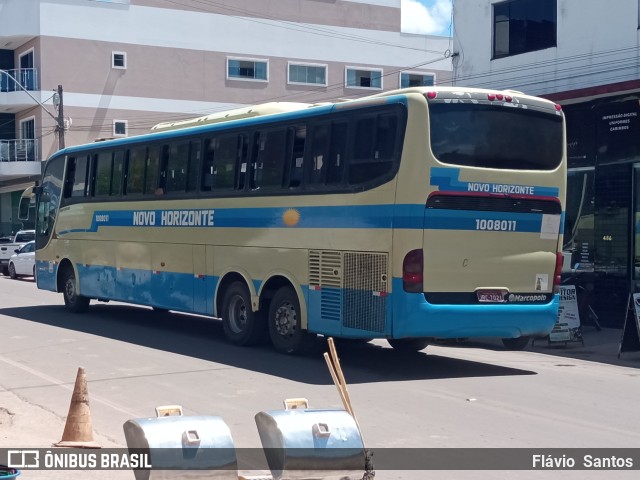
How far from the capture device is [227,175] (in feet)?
51.0

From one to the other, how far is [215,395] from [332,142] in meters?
4.17

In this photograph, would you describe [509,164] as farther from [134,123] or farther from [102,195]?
[134,123]

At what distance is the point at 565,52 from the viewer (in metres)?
19.4

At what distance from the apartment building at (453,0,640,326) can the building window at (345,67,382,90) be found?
34.2 metres

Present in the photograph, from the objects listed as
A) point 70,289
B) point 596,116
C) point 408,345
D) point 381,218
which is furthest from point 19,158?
point 381,218

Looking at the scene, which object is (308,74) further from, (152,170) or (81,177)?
(152,170)

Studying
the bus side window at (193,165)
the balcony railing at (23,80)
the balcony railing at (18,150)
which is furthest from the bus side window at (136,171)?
the balcony railing at (18,150)

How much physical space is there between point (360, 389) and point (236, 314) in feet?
14.3

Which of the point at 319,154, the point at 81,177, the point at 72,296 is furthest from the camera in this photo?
the point at 72,296

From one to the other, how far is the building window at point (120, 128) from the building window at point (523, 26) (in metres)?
30.6

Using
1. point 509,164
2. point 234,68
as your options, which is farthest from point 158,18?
point 509,164

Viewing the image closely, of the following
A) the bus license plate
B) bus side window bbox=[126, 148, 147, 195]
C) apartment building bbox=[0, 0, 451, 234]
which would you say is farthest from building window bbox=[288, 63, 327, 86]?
the bus license plate

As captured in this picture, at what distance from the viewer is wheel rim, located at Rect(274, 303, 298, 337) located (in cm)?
1409

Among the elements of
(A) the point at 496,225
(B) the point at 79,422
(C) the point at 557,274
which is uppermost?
(A) the point at 496,225
